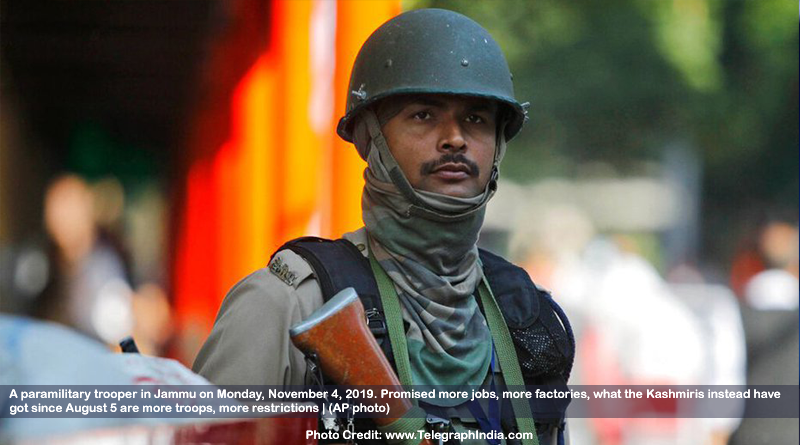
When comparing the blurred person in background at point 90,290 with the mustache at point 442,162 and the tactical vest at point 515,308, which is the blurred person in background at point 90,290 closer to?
the tactical vest at point 515,308

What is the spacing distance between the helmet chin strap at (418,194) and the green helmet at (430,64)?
0.09 m

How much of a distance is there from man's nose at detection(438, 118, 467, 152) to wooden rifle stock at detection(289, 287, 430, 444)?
0.52 m

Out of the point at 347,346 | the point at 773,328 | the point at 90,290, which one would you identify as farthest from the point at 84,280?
the point at 347,346

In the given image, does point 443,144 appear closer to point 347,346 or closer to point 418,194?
point 418,194

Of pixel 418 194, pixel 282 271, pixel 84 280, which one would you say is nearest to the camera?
pixel 282 271

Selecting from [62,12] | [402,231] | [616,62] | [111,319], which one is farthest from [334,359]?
[616,62]

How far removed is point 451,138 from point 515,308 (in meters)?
0.41

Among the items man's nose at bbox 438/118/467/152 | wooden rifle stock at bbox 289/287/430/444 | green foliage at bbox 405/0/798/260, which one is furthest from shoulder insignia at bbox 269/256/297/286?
green foliage at bbox 405/0/798/260

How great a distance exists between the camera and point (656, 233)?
564 inches

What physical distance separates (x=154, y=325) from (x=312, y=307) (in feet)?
35.4

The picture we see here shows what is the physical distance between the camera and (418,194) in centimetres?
303

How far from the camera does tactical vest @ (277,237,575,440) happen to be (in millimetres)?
2855

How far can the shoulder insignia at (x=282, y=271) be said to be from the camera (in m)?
2.83

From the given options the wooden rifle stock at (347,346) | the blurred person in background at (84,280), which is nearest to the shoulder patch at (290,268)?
the wooden rifle stock at (347,346)
